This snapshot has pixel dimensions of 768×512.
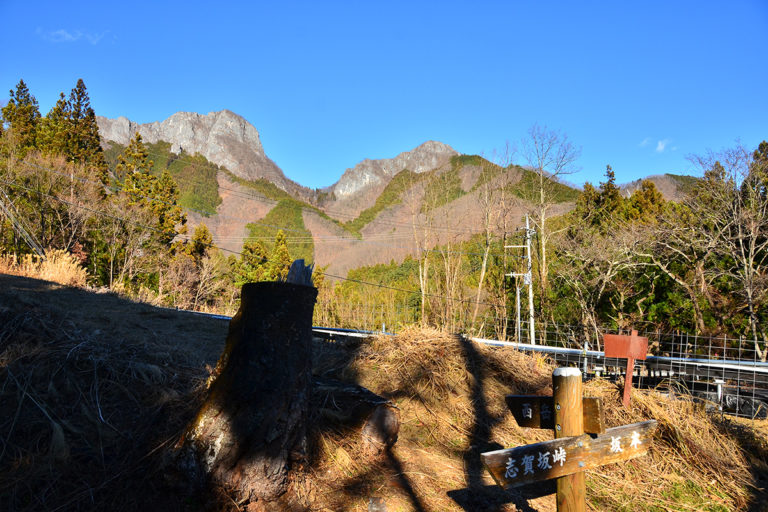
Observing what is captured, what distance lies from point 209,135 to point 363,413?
98643mm

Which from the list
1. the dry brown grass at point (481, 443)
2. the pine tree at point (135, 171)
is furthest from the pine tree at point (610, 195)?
the pine tree at point (135, 171)

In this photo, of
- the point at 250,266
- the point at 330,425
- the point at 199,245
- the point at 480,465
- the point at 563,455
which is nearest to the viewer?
the point at 563,455

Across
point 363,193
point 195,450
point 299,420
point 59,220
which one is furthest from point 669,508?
point 363,193

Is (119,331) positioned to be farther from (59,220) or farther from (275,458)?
(59,220)

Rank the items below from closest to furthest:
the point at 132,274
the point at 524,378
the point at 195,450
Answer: the point at 195,450 < the point at 524,378 < the point at 132,274

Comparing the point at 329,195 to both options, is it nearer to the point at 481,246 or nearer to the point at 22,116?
the point at 22,116

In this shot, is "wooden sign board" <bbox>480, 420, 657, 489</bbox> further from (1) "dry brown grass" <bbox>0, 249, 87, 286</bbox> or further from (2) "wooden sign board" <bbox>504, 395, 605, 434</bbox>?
(1) "dry brown grass" <bbox>0, 249, 87, 286</bbox>

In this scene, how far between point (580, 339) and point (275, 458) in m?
16.7

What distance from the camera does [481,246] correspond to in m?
20.3

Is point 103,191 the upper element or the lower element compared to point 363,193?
lower

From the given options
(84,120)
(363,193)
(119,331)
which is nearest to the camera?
(119,331)

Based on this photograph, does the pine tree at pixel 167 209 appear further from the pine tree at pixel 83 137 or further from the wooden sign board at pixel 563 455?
the wooden sign board at pixel 563 455

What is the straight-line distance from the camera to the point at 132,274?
2352 cm

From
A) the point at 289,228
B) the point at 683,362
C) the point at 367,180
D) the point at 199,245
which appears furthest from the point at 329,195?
the point at 683,362
